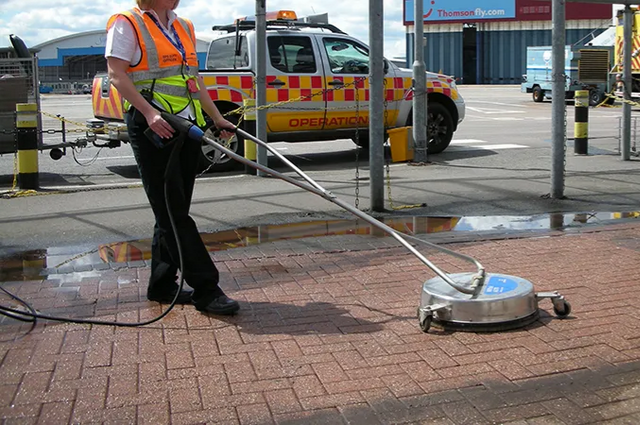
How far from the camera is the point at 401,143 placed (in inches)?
486

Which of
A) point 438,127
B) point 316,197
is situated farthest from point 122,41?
point 438,127

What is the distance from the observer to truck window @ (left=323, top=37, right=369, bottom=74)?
41.4ft

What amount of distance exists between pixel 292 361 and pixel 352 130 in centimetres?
908

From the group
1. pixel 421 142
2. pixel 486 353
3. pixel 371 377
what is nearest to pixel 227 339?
pixel 371 377

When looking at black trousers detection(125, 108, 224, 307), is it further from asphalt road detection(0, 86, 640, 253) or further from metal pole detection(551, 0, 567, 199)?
metal pole detection(551, 0, 567, 199)

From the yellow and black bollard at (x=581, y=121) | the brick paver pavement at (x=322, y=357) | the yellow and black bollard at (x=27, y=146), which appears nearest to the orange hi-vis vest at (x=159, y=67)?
the brick paver pavement at (x=322, y=357)

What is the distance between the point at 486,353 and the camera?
420 centimetres

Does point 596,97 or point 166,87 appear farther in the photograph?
point 596,97

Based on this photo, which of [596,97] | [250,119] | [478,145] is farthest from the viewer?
[596,97]

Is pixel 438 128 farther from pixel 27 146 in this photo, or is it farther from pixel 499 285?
pixel 499 285

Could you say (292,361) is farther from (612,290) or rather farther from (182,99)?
(612,290)

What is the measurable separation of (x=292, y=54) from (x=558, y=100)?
491cm

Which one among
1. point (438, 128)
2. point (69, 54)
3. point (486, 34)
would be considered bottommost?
point (438, 128)

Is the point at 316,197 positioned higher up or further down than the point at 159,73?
further down
